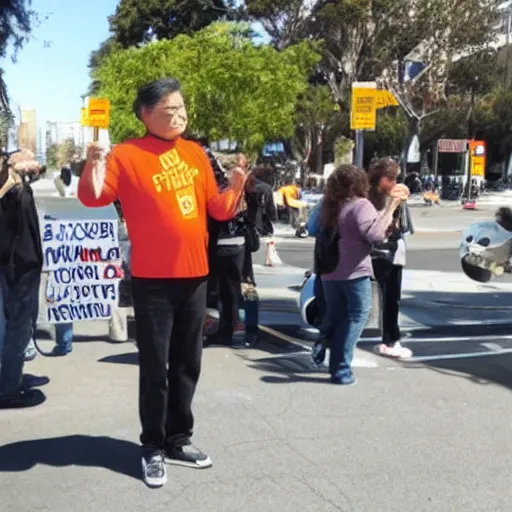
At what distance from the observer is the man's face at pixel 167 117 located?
4.18m

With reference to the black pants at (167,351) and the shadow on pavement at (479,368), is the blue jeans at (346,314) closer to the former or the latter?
the shadow on pavement at (479,368)

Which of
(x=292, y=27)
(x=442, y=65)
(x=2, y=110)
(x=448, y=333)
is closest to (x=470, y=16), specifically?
(x=442, y=65)

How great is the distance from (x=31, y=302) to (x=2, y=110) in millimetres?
17082

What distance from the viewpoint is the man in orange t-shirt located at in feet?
13.6

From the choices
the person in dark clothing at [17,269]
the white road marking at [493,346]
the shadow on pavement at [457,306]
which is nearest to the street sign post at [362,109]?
the shadow on pavement at [457,306]

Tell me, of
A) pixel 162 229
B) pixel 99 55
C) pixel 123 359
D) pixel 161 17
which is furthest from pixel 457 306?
pixel 99 55

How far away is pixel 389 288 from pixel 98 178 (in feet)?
11.5

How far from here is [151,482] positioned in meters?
4.21

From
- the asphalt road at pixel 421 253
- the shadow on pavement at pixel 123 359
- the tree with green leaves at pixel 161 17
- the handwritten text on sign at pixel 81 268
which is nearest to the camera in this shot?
the handwritten text on sign at pixel 81 268

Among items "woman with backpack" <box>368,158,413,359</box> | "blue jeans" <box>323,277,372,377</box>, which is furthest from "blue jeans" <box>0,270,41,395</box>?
"woman with backpack" <box>368,158,413,359</box>

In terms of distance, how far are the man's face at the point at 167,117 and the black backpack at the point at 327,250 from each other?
83.1 inches

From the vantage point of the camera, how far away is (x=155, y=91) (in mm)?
4176

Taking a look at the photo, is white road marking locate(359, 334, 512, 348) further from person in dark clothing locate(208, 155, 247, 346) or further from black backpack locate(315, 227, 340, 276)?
black backpack locate(315, 227, 340, 276)

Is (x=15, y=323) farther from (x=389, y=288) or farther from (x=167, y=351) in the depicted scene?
(x=389, y=288)
